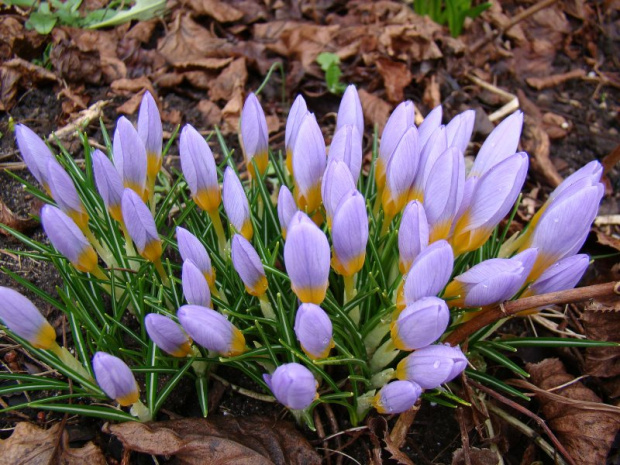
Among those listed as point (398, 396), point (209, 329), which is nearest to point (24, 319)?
point (209, 329)

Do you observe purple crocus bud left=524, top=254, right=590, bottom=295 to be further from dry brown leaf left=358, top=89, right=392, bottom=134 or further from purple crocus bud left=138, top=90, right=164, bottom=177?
dry brown leaf left=358, top=89, right=392, bottom=134

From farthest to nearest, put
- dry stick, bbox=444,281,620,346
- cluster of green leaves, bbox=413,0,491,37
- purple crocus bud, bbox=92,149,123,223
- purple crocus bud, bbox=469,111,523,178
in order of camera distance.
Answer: cluster of green leaves, bbox=413,0,491,37 → purple crocus bud, bbox=469,111,523,178 → purple crocus bud, bbox=92,149,123,223 → dry stick, bbox=444,281,620,346

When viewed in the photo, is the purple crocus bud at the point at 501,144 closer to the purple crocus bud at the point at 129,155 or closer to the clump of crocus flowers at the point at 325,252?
the clump of crocus flowers at the point at 325,252

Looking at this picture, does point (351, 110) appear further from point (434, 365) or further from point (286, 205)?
point (434, 365)

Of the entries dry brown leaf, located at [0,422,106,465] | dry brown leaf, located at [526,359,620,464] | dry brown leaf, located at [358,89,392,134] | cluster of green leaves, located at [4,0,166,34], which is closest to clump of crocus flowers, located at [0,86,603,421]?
dry brown leaf, located at [0,422,106,465]

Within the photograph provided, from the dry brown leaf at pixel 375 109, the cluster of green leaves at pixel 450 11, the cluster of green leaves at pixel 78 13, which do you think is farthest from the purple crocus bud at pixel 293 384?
the cluster of green leaves at pixel 450 11
